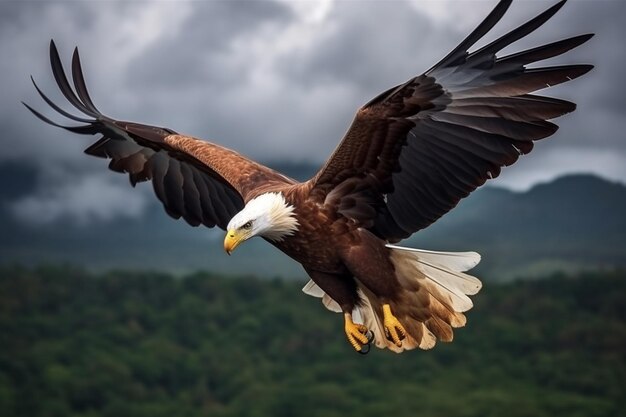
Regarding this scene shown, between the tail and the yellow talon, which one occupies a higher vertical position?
the tail

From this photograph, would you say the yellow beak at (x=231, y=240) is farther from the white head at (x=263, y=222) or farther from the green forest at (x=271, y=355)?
the green forest at (x=271, y=355)

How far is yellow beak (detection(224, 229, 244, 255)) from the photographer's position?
6.52 metres

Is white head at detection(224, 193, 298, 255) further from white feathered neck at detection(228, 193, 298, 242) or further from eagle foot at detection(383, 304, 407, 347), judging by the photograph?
eagle foot at detection(383, 304, 407, 347)

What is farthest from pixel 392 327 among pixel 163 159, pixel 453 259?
pixel 163 159

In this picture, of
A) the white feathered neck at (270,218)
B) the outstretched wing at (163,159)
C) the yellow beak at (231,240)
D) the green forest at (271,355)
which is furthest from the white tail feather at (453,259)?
the green forest at (271,355)

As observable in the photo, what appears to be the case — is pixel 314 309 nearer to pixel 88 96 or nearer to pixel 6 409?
pixel 6 409

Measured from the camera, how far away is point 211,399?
6372 cm

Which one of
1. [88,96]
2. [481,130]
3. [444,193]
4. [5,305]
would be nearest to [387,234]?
[444,193]

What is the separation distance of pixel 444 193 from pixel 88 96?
10.1 feet

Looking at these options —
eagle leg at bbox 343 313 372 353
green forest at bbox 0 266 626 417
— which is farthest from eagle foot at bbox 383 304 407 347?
green forest at bbox 0 266 626 417

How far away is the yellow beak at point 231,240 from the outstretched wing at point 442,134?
0.55 meters

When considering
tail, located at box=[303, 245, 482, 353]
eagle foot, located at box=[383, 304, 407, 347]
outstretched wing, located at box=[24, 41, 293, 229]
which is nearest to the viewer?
eagle foot, located at box=[383, 304, 407, 347]

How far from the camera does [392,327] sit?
7.00 m

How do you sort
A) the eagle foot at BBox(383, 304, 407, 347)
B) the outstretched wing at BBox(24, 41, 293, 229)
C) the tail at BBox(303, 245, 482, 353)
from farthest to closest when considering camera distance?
1. the outstretched wing at BBox(24, 41, 293, 229)
2. the tail at BBox(303, 245, 482, 353)
3. the eagle foot at BBox(383, 304, 407, 347)
